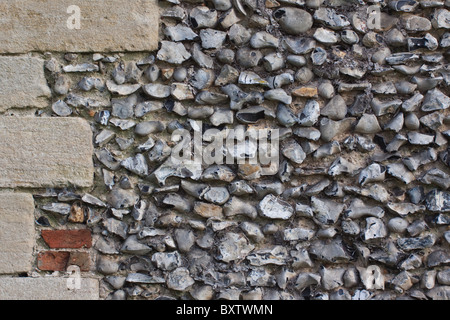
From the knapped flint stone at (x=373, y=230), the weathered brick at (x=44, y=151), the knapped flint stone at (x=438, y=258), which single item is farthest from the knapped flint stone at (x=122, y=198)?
the knapped flint stone at (x=438, y=258)

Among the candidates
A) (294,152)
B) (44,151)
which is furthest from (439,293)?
(44,151)

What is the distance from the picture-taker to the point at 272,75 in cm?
215

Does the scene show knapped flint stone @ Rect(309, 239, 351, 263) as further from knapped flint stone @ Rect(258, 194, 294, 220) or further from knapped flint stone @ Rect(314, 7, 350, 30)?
knapped flint stone @ Rect(314, 7, 350, 30)

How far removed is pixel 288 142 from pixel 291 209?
0.31 meters

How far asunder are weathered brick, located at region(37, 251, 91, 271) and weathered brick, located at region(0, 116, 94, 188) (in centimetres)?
32

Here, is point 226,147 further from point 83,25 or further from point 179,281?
point 83,25

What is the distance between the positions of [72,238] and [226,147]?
826mm

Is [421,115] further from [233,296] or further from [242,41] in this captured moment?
[233,296]

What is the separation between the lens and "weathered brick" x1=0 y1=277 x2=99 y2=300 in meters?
2.16

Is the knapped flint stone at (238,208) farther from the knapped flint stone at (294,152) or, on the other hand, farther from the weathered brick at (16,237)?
the weathered brick at (16,237)

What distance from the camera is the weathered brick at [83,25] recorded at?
2141 millimetres

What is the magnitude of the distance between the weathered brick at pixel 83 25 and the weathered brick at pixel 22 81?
2.9 inches

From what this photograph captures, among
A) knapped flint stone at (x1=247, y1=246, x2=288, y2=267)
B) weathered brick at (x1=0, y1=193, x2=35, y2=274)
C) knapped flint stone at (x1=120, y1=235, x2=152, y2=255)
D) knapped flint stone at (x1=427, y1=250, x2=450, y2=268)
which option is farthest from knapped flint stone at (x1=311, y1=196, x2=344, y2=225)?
weathered brick at (x1=0, y1=193, x2=35, y2=274)

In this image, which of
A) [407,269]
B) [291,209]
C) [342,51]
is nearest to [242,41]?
[342,51]
